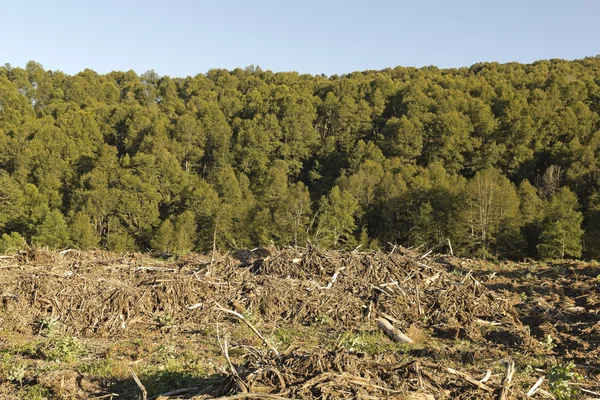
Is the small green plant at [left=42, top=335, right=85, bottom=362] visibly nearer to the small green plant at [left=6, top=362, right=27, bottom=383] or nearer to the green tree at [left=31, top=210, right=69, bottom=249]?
the small green plant at [left=6, top=362, right=27, bottom=383]

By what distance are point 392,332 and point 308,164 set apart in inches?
2663

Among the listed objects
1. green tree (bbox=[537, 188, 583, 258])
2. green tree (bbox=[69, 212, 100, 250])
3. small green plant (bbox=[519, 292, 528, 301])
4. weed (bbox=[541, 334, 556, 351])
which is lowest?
green tree (bbox=[69, 212, 100, 250])

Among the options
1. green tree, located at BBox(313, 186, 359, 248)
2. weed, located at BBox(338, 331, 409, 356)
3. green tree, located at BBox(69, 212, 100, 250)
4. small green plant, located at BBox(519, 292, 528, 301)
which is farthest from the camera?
green tree, located at BBox(69, 212, 100, 250)

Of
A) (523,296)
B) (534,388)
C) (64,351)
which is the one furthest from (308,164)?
(534,388)

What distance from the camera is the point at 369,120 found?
81375 mm

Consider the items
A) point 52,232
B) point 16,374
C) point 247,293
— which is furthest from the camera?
point 52,232

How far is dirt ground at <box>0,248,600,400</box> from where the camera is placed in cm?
454

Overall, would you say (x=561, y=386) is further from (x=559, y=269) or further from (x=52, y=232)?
(x=52, y=232)

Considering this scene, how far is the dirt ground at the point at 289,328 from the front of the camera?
A: 4.54 metres

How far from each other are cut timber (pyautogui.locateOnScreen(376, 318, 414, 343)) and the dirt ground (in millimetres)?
103

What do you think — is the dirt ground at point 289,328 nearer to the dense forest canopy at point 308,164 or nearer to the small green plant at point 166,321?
the small green plant at point 166,321

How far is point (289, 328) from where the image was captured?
343 inches

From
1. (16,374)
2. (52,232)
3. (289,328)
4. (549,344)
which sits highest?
(16,374)

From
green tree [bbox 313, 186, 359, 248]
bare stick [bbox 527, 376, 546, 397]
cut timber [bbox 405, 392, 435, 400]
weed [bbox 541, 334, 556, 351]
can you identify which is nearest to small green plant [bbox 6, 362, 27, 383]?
cut timber [bbox 405, 392, 435, 400]
